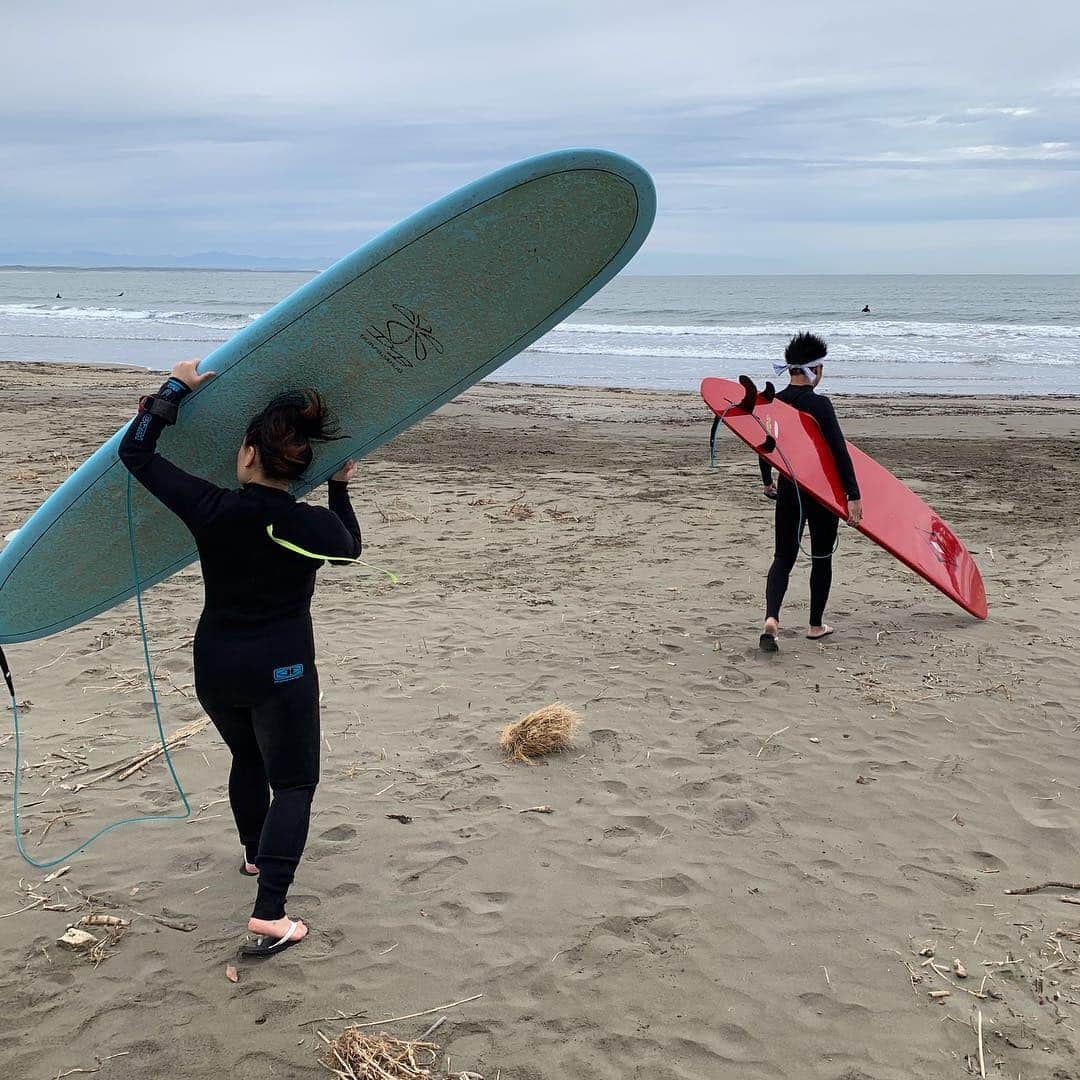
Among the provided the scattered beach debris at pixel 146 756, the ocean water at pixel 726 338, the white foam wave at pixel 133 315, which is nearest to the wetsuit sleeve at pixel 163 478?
the scattered beach debris at pixel 146 756

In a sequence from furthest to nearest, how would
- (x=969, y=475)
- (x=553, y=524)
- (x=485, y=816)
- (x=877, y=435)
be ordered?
(x=877, y=435) < (x=969, y=475) < (x=553, y=524) < (x=485, y=816)

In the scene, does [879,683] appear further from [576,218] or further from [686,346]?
[686,346]

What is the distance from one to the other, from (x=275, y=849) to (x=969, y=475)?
29.8 feet

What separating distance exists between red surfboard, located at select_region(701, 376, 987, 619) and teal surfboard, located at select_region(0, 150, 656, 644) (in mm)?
1721

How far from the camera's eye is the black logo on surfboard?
121 inches

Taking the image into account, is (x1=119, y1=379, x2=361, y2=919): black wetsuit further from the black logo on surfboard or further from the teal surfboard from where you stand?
the black logo on surfboard

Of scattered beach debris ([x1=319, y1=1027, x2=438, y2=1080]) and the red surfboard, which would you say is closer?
scattered beach debris ([x1=319, y1=1027, x2=438, y2=1080])

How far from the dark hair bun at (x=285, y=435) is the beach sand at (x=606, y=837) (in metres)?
1.38

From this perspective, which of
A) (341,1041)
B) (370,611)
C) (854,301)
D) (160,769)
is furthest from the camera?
(854,301)

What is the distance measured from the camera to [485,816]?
3.54 meters

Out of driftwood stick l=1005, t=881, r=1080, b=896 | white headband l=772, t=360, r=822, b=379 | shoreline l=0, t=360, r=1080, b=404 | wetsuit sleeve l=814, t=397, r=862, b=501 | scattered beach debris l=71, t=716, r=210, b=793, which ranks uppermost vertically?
white headband l=772, t=360, r=822, b=379

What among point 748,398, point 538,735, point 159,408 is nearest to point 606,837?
point 538,735

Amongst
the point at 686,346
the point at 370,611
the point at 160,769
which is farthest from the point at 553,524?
the point at 686,346

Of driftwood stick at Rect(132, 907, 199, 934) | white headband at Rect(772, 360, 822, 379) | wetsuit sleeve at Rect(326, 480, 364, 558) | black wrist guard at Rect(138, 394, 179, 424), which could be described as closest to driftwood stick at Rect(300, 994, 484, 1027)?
driftwood stick at Rect(132, 907, 199, 934)
